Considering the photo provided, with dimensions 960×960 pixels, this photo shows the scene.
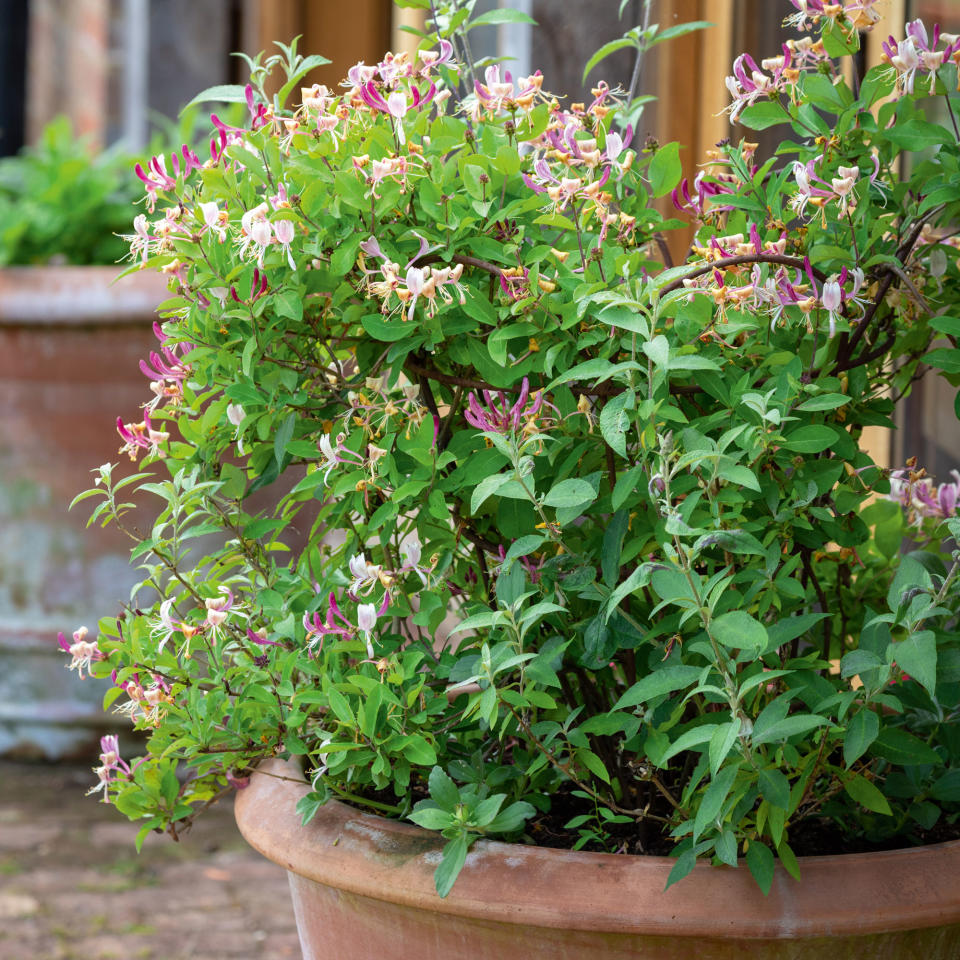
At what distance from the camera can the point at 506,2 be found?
2777mm

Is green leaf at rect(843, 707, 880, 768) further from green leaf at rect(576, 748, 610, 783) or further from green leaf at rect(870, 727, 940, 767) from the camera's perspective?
green leaf at rect(576, 748, 610, 783)

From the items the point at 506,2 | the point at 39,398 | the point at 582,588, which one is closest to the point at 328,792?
the point at 582,588

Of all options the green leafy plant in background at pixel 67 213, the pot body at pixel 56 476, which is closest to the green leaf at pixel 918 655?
the pot body at pixel 56 476

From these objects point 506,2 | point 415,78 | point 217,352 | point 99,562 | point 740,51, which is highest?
point 506,2

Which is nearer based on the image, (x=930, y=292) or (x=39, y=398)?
(x=930, y=292)

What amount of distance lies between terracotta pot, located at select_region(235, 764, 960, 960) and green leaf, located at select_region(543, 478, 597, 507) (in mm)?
311

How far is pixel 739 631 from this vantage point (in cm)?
86

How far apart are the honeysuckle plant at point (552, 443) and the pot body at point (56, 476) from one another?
168cm

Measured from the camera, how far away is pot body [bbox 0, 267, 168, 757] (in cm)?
277

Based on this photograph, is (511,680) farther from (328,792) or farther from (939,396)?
(939,396)

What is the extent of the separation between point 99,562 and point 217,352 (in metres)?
1.92

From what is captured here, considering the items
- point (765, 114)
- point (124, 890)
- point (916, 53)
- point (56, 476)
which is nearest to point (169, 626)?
point (765, 114)

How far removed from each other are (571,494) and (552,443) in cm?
12

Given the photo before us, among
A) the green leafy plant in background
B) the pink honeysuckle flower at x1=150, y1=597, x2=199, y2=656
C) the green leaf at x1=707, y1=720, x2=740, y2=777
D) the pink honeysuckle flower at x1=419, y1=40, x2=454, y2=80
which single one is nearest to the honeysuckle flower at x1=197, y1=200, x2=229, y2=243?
the pink honeysuckle flower at x1=419, y1=40, x2=454, y2=80
